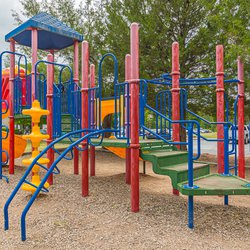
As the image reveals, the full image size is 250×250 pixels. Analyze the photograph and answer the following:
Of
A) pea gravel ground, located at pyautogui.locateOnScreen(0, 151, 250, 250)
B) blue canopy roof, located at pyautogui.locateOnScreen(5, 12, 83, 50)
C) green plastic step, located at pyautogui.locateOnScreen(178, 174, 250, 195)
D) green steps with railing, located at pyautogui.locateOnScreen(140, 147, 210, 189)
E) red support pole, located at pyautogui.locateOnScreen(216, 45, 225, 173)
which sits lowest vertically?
pea gravel ground, located at pyautogui.locateOnScreen(0, 151, 250, 250)

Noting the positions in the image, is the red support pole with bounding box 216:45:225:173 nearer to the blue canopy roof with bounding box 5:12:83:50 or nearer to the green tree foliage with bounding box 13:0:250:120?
the blue canopy roof with bounding box 5:12:83:50

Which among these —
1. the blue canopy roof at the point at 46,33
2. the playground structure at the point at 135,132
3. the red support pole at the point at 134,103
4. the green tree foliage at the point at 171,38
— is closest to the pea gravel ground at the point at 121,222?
the playground structure at the point at 135,132

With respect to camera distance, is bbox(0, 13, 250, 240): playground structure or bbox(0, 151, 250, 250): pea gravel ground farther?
bbox(0, 13, 250, 240): playground structure

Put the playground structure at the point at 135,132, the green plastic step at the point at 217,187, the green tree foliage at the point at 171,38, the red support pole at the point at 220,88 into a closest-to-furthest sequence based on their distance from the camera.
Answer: the green plastic step at the point at 217,187 → the playground structure at the point at 135,132 → the red support pole at the point at 220,88 → the green tree foliage at the point at 171,38

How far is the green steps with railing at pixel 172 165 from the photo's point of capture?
4141 millimetres

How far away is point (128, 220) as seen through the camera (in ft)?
13.3

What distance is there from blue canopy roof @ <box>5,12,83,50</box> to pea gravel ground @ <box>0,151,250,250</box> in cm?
337

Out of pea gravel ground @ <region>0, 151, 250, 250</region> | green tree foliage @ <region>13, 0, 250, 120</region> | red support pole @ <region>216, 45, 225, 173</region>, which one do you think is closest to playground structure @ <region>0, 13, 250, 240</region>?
red support pole @ <region>216, 45, 225, 173</region>

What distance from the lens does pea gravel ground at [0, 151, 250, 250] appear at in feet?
11.0

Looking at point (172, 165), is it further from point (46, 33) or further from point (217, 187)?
point (46, 33)

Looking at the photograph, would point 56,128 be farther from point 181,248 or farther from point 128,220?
point 181,248

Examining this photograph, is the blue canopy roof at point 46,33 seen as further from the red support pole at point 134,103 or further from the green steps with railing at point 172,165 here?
the green steps with railing at point 172,165

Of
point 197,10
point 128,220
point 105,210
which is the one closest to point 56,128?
point 105,210

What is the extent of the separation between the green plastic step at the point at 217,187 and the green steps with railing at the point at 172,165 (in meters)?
0.15
